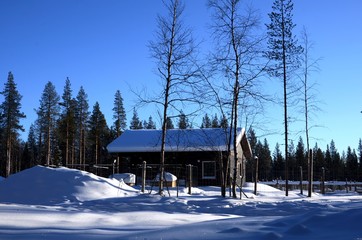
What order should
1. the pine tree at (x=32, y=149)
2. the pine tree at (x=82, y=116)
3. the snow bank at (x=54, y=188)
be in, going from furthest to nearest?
the pine tree at (x=32, y=149) → the pine tree at (x=82, y=116) → the snow bank at (x=54, y=188)

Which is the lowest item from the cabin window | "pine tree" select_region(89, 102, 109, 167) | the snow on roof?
the cabin window

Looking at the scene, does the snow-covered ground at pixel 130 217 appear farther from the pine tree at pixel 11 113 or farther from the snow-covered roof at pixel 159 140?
the pine tree at pixel 11 113

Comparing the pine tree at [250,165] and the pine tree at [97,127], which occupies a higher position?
the pine tree at [97,127]

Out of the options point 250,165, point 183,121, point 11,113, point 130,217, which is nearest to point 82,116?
point 11,113

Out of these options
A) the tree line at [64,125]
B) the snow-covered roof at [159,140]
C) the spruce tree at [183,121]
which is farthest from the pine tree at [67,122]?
the spruce tree at [183,121]

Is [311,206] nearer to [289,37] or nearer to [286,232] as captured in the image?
[286,232]

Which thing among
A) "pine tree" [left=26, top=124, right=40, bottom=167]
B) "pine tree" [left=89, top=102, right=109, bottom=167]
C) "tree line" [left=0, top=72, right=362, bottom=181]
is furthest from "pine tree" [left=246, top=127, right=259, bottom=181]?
"pine tree" [left=26, top=124, right=40, bottom=167]

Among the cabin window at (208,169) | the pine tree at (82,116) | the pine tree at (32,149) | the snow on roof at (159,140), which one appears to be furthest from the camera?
the pine tree at (32,149)

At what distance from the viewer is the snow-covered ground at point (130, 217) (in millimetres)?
6109

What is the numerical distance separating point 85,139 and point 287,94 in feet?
142

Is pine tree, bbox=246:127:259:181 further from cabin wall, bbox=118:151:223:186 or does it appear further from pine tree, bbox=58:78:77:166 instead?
pine tree, bbox=58:78:77:166

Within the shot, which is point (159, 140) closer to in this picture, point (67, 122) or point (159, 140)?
point (159, 140)

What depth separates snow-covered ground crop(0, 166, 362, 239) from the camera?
20.0 ft

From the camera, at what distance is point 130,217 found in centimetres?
988
